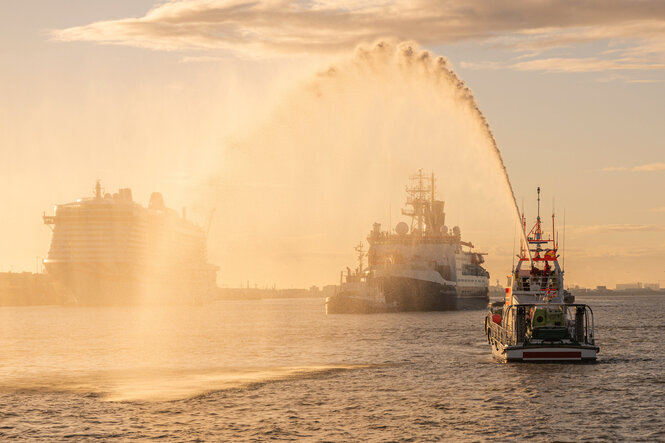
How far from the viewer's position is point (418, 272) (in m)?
151

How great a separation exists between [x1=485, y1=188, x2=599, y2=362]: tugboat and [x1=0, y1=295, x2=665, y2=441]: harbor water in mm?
1210

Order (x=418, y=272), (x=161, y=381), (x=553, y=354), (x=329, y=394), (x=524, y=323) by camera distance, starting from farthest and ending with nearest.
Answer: (x=418, y=272), (x=524, y=323), (x=553, y=354), (x=161, y=381), (x=329, y=394)

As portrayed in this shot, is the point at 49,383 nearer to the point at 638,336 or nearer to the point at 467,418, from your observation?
the point at 467,418

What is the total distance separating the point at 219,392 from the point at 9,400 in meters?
10.5

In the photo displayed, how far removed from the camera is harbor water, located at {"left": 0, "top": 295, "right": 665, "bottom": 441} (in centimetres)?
3375

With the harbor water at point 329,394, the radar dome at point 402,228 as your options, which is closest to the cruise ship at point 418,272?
the radar dome at point 402,228

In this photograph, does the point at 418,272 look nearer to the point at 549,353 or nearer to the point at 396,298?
the point at 396,298

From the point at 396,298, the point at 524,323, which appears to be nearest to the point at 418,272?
the point at 396,298

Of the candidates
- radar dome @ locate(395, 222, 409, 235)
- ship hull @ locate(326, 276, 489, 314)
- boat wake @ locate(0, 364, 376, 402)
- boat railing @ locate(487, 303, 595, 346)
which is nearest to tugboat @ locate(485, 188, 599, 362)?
boat railing @ locate(487, 303, 595, 346)

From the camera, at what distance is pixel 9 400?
42281 millimetres

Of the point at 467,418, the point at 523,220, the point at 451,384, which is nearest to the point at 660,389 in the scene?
the point at 451,384

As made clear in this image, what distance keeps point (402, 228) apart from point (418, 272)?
2034 centimetres

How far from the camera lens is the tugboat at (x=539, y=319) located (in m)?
52.8

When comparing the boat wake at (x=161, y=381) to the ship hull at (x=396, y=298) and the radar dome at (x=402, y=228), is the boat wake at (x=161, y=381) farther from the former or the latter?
the radar dome at (x=402, y=228)
